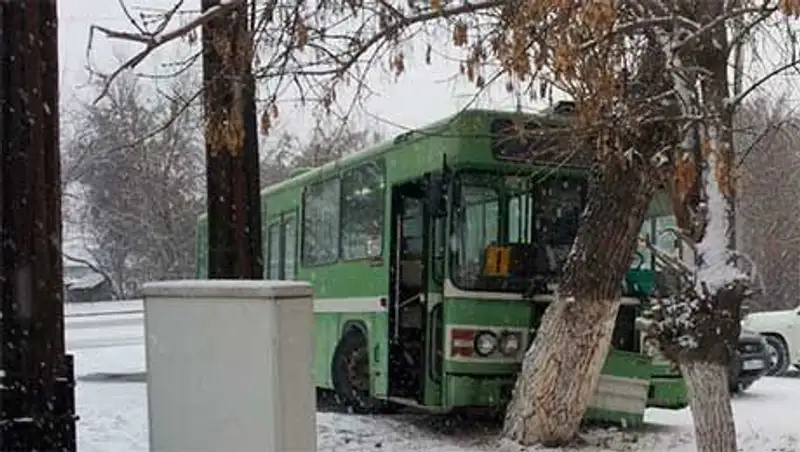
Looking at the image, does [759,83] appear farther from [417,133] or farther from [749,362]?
[749,362]

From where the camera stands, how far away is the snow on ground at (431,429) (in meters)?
10.1

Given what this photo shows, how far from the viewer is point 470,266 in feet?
35.4

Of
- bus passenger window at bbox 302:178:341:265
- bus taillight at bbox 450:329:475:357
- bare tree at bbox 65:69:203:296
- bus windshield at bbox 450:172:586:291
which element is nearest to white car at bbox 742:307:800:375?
bus passenger window at bbox 302:178:341:265

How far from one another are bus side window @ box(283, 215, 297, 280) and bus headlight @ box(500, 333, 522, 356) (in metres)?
4.63

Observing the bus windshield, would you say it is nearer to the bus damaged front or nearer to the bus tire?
the bus damaged front

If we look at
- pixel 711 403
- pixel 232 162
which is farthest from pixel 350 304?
pixel 711 403

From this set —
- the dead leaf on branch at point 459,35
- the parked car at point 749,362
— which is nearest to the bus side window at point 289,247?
the parked car at point 749,362

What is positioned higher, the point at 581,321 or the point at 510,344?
the point at 581,321

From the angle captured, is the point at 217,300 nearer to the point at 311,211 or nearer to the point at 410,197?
the point at 410,197

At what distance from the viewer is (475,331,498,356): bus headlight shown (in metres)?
10.7

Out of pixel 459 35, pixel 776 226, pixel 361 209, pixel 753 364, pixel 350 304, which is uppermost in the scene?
pixel 459 35

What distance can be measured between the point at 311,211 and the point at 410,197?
2652 millimetres

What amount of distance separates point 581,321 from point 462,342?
1146 mm

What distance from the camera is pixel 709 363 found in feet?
25.1
